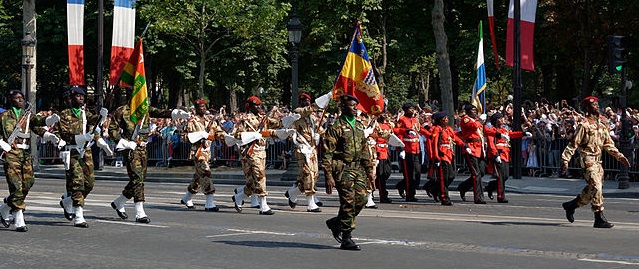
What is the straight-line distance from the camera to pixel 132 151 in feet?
47.1

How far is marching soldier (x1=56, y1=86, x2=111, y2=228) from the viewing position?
1405 cm

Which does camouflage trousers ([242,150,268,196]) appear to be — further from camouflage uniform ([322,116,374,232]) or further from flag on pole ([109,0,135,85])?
flag on pole ([109,0,135,85])

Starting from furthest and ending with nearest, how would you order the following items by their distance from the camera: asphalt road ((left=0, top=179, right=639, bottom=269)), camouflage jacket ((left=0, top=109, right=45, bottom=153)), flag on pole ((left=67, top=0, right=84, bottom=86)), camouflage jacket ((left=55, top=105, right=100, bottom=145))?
flag on pole ((left=67, top=0, right=84, bottom=86)), camouflage jacket ((left=55, top=105, right=100, bottom=145)), camouflage jacket ((left=0, top=109, right=45, bottom=153)), asphalt road ((left=0, top=179, right=639, bottom=269))

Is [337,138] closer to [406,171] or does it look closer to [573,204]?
[573,204]

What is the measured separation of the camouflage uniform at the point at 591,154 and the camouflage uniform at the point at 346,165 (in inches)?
141

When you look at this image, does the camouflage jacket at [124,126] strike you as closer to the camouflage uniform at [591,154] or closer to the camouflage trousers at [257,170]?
the camouflage trousers at [257,170]

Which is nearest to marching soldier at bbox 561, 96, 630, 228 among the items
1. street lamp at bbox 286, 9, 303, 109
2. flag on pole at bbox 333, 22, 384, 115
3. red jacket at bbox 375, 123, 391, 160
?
flag on pole at bbox 333, 22, 384, 115

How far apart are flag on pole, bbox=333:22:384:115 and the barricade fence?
13.1ft

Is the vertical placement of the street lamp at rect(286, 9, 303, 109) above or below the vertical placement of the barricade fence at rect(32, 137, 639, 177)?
above

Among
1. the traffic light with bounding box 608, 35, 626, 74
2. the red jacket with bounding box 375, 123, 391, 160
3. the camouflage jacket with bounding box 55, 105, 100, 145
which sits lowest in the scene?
the red jacket with bounding box 375, 123, 391, 160

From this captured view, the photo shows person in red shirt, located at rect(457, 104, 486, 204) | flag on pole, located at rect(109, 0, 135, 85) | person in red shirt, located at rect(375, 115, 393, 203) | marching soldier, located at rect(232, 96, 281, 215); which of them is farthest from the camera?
flag on pole, located at rect(109, 0, 135, 85)

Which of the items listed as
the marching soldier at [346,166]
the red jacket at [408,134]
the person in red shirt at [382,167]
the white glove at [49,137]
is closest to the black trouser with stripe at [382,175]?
the person in red shirt at [382,167]

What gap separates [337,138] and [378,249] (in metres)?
1.33

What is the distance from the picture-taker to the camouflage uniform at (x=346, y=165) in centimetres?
1134
